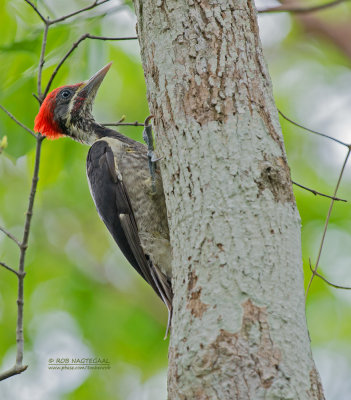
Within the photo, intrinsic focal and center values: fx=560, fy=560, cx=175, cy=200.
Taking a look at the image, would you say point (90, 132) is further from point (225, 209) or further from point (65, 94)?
point (225, 209)

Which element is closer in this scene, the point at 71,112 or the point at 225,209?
the point at 225,209

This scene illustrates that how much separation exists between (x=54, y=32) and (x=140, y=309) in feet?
11.3

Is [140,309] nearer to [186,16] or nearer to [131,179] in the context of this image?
[131,179]

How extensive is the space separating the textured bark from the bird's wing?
1306 millimetres

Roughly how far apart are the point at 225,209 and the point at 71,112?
110 inches

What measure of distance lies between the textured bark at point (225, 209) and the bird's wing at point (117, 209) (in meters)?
1.31

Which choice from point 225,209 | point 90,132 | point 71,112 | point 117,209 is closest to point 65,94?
point 71,112

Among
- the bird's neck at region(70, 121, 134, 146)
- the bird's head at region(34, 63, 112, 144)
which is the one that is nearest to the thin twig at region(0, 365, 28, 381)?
the bird's neck at region(70, 121, 134, 146)

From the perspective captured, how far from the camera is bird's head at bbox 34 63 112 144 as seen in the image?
4512 millimetres

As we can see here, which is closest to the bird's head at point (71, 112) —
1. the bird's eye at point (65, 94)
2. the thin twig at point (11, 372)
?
the bird's eye at point (65, 94)

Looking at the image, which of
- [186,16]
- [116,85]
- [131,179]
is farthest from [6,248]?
[186,16]

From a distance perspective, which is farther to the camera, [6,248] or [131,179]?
[6,248]

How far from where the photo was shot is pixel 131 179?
12.5 ft

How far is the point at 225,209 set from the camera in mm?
2055
